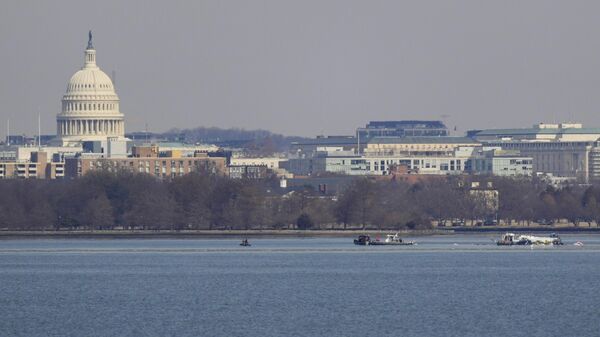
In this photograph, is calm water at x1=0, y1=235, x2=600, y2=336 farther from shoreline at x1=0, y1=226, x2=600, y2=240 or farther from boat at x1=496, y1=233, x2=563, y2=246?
shoreline at x1=0, y1=226, x2=600, y2=240

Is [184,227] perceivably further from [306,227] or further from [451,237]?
[451,237]

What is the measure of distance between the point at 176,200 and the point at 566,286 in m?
72.4

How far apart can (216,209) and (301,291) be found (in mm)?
71445

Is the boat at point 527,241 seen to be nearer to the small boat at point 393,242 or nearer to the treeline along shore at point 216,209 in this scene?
the small boat at point 393,242

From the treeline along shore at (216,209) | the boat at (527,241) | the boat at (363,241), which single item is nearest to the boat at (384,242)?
the boat at (363,241)

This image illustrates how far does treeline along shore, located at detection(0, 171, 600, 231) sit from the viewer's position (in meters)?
163

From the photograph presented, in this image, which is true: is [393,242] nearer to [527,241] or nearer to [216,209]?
[527,241]

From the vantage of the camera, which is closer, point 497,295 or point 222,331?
point 222,331

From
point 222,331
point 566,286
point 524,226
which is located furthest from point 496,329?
point 524,226

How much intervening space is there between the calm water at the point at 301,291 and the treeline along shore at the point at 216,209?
28.5 m

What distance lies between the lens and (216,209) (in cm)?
16512

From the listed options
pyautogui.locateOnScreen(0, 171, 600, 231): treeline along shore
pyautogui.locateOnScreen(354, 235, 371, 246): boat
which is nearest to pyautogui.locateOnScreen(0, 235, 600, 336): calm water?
pyautogui.locateOnScreen(354, 235, 371, 246): boat

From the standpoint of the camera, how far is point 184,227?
536 ft

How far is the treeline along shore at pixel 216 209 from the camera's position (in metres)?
163
